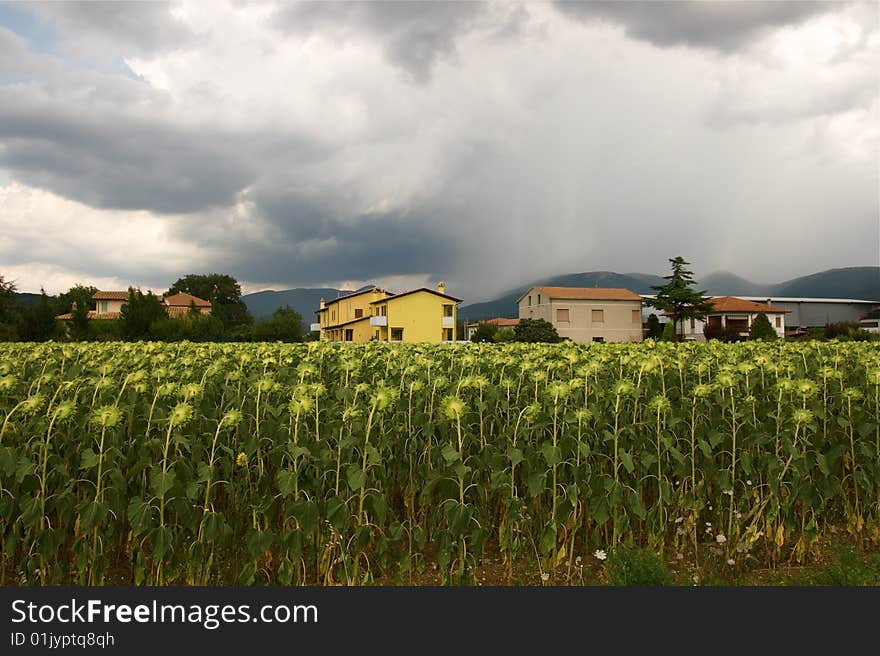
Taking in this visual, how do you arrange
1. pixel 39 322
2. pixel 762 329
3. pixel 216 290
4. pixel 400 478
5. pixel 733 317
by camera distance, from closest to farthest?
1. pixel 400 478
2. pixel 39 322
3. pixel 762 329
4. pixel 733 317
5. pixel 216 290

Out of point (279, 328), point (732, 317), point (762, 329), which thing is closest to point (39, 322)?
point (279, 328)

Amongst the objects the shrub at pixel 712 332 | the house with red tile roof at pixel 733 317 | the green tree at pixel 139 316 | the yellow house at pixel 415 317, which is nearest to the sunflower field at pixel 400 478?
the green tree at pixel 139 316

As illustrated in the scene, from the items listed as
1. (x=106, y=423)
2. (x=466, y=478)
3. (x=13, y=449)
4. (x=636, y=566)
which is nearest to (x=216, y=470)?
(x=106, y=423)

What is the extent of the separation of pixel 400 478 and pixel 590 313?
226 ft

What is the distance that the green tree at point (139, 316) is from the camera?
47.9 m

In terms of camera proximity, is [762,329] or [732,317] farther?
[732,317]

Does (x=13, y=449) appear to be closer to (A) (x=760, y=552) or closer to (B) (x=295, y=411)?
(B) (x=295, y=411)

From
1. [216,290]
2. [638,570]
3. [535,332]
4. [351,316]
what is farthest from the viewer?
[216,290]

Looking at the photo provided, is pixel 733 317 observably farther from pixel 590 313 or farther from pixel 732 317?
pixel 590 313

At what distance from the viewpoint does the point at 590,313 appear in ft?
241

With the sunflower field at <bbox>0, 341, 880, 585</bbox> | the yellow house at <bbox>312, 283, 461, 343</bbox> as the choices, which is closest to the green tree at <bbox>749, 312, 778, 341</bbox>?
the yellow house at <bbox>312, 283, 461, 343</bbox>

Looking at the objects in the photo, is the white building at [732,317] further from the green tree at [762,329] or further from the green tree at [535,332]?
the green tree at [535,332]

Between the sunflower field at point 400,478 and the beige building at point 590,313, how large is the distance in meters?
65.9

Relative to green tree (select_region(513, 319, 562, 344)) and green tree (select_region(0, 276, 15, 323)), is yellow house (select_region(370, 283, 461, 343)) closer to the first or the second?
green tree (select_region(513, 319, 562, 344))
